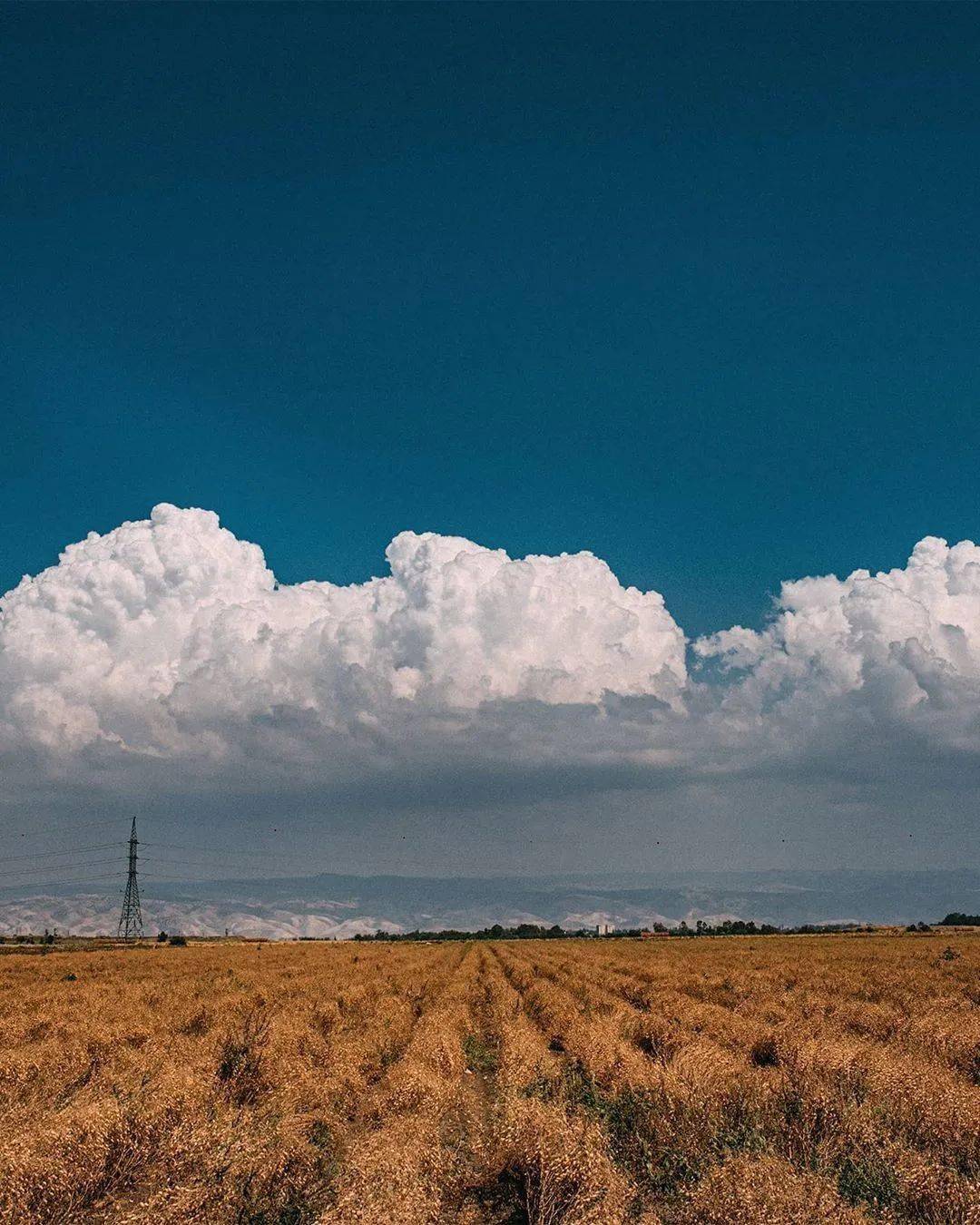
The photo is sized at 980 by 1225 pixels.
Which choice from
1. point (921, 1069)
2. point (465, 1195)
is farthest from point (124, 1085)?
point (921, 1069)

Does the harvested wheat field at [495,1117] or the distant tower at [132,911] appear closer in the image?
the harvested wheat field at [495,1117]

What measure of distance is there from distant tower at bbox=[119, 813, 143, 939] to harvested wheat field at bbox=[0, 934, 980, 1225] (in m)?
115

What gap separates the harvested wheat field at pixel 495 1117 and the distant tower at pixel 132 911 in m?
115

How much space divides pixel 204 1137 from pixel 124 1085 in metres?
5.15

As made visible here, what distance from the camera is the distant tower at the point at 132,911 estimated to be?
419ft

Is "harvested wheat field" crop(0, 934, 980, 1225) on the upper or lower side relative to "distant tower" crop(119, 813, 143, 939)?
upper

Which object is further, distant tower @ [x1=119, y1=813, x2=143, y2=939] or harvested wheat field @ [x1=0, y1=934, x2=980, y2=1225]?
distant tower @ [x1=119, y1=813, x2=143, y2=939]

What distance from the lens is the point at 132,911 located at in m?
130

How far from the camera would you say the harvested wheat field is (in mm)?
9586

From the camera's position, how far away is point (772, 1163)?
9352 millimetres

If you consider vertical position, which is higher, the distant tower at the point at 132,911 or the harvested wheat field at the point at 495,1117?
the harvested wheat field at the point at 495,1117

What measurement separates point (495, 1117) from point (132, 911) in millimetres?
136359

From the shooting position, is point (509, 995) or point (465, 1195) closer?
point (465, 1195)

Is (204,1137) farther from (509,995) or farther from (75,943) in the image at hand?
(75,943)
